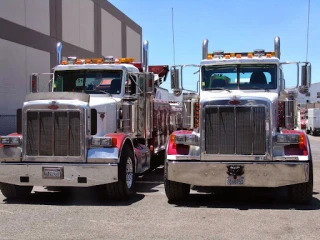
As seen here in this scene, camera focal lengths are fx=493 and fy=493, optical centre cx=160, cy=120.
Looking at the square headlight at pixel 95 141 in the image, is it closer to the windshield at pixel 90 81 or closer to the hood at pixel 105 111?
the hood at pixel 105 111

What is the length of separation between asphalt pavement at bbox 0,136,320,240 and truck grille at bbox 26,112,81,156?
40.2 inches

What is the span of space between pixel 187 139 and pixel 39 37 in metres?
22.2

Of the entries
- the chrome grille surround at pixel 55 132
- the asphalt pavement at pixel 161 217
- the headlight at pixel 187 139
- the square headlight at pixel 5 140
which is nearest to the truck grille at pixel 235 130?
the headlight at pixel 187 139

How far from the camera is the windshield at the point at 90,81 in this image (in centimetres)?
1091

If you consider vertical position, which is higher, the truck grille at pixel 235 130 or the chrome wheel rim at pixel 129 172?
the truck grille at pixel 235 130

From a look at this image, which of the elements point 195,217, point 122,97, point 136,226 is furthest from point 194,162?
point 122,97

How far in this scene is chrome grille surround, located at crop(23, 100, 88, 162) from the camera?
9047 mm

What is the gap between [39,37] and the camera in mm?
29031

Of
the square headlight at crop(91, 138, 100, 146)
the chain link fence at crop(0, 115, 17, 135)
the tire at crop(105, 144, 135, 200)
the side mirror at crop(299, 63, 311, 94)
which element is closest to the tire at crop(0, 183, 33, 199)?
the tire at crop(105, 144, 135, 200)

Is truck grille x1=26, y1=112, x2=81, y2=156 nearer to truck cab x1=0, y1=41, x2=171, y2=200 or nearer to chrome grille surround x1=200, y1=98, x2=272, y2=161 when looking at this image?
truck cab x1=0, y1=41, x2=171, y2=200

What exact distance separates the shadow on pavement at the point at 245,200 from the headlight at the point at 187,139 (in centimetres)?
118

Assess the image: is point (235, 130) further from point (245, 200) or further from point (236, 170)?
point (245, 200)

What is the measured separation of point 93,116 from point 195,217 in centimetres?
284

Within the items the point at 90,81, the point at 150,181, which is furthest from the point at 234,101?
the point at 150,181
